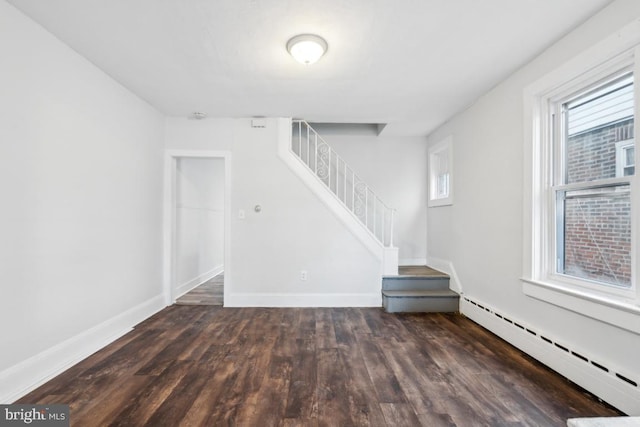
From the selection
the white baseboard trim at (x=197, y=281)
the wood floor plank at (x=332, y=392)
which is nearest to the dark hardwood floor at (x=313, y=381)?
the wood floor plank at (x=332, y=392)

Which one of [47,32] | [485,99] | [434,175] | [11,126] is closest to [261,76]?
[47,32]

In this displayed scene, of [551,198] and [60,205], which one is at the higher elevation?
[551,198]

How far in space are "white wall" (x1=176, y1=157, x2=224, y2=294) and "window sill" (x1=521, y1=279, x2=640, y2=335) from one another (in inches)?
155

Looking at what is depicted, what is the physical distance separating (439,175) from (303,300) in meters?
2.86

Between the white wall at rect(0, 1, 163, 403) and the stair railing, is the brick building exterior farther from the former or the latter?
the white wall at rect(0, 1, 163, 403)

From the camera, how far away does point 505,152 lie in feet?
9.10

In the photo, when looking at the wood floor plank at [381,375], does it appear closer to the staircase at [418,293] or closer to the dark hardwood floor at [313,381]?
the dark hardwood floor at [313,381]

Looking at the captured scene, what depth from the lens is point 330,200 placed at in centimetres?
381

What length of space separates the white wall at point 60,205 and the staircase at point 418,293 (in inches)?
116

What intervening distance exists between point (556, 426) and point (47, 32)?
4094 mm

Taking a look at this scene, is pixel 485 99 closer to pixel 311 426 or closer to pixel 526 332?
pixel 526 332

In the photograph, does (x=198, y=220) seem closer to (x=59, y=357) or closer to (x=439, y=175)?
(x=59, y=357)

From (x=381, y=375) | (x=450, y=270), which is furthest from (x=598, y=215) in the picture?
(x=450, y=270)

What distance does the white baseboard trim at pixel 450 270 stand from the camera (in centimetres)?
364
